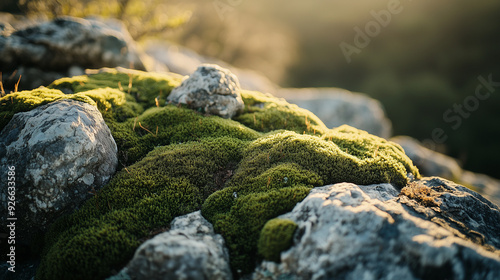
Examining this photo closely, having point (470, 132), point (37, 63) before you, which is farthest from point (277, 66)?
point (37, 63)

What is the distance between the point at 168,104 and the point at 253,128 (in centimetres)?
247

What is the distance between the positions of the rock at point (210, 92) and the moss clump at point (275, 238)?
3.80 m

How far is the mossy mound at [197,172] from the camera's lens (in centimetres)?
364

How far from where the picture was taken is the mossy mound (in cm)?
364

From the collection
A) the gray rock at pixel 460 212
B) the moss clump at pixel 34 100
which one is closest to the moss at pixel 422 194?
the gray rock at pixel 460 212

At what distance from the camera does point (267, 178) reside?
14.9ft

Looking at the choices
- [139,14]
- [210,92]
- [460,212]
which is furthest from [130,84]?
[139,14]

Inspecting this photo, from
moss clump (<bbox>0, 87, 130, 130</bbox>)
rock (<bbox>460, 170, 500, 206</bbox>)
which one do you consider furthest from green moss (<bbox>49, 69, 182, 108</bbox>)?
rock (<bbox>460, 170, 500, 206</bbox>)

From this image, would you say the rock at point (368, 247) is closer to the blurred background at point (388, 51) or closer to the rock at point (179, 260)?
the rock at point (179, 260)

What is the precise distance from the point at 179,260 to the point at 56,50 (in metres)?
10.9

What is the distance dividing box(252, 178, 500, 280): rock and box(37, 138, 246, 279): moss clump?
1.81 meters

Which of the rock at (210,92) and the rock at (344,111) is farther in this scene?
the rock at (344,111)

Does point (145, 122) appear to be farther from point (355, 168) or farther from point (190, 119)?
point (355, 168)

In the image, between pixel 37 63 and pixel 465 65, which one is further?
pixel 465 65
